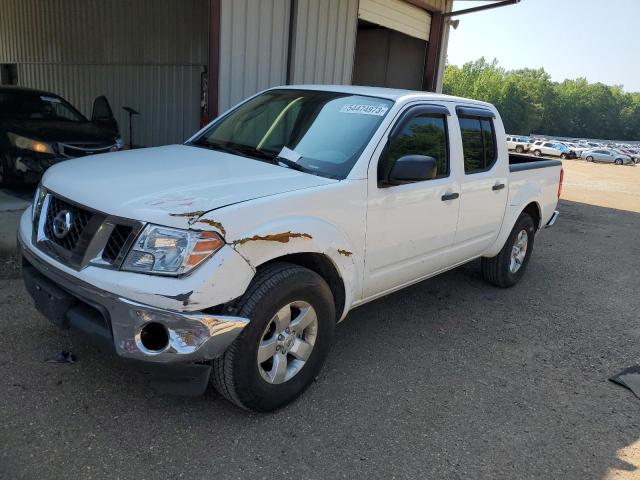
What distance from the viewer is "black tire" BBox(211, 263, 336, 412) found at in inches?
108

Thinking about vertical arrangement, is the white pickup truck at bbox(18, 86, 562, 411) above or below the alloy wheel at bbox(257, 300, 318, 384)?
above

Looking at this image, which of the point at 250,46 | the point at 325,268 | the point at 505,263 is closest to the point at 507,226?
the point at 505,263

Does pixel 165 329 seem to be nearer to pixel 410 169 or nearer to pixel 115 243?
pixel 115 243

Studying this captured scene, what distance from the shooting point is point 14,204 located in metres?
6.71

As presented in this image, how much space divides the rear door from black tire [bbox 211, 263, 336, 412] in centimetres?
185

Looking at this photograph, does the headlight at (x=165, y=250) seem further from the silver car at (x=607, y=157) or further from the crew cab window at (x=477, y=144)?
the silver car at (x=607, y=157)

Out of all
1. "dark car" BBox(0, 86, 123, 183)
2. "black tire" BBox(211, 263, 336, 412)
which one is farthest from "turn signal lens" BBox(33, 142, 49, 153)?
"black tire" BBox(211, 263, 336, 412)

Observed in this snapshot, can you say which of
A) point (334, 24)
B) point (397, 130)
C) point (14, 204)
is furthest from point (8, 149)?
point (397, 130)

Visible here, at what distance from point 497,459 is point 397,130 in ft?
7.09

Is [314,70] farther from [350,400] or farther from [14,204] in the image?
[350,400]

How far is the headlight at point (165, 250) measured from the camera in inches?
99.7

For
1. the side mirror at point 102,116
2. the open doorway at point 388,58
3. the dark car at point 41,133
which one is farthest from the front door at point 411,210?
the open doorway at point 388,58

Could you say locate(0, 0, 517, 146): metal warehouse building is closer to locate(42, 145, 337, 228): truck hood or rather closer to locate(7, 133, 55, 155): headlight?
locate(7, 133, 55, 155): headlight

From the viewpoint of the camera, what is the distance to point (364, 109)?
3809 mm
